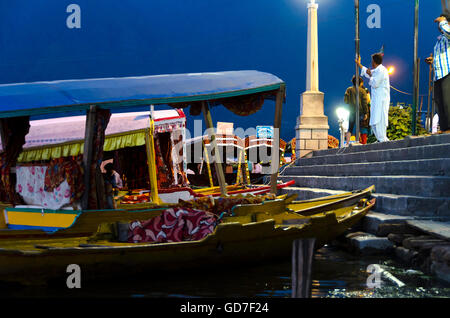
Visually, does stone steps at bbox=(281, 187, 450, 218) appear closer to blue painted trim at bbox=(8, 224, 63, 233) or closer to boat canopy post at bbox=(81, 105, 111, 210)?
boat canopy post at bbox=(81, 105, 111, 210)

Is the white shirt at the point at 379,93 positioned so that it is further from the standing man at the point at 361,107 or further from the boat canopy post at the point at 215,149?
the boat canopy post at the point at 215,149

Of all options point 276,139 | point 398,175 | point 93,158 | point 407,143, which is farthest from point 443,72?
point 93,158

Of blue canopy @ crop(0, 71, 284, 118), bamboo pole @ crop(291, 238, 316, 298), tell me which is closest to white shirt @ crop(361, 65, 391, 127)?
blue canopy @ crop(0, 71, 284, 118)

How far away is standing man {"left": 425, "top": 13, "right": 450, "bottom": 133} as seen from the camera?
8.36 meters

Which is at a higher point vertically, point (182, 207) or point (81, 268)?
point (182, 207)

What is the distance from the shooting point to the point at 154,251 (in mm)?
5223

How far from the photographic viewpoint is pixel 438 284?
4.77 m

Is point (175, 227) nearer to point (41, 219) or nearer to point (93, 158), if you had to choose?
point (93, 158)

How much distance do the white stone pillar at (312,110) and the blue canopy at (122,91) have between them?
7.47 metres

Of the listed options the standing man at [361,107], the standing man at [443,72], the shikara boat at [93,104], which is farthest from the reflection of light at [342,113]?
the shikara boat at [93,104]

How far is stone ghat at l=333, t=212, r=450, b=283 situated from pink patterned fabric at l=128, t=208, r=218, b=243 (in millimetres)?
2446
